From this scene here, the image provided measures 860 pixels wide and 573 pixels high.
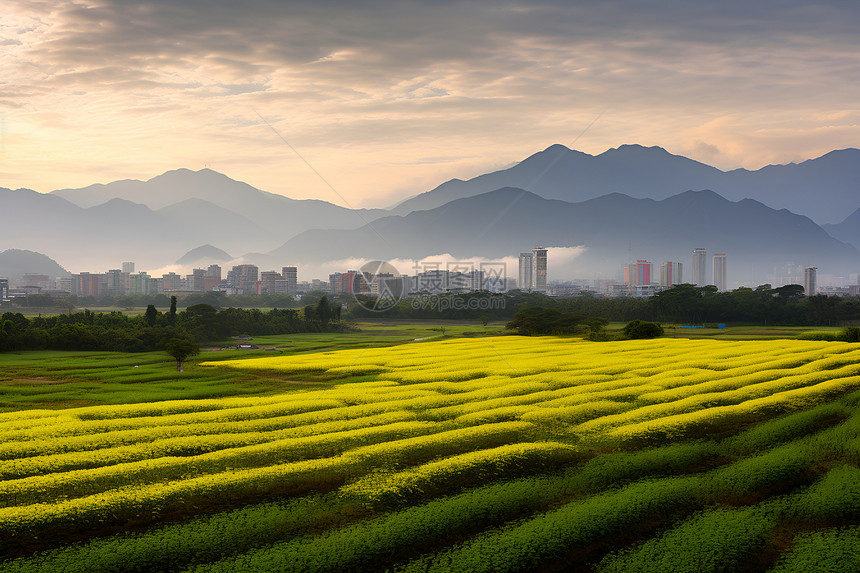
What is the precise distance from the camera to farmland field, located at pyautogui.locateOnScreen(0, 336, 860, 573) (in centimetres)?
1040

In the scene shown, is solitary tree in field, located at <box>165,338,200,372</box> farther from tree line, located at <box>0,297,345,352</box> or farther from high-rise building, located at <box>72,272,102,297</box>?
high-rise building, located at <box>72,272,102,297</box>

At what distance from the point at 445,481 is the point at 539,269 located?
8556 cm

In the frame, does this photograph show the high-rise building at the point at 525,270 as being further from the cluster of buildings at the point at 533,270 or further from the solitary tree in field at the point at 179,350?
the solitary tree in field at the point at 179,350

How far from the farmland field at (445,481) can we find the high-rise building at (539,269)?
71.7 m

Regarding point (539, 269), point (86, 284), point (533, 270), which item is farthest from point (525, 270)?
point (86, 284)

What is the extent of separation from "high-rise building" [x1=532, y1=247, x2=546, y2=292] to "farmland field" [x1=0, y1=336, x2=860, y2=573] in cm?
7171

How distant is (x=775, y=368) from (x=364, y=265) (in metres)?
72.0

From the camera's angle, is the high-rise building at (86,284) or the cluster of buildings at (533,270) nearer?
the cluster of buildings at (533,270)

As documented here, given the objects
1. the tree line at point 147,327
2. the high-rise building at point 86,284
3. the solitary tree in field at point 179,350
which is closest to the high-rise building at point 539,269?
the tree line at point 147,327

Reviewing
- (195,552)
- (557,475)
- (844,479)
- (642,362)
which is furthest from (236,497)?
(642,362)

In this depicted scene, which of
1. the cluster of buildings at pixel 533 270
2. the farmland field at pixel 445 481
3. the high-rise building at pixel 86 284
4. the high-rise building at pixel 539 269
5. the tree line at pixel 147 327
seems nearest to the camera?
the farmland field at pixel 445 481

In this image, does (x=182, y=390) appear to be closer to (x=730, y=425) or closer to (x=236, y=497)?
(x=236, y=497)

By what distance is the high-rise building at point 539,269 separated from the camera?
9500 centimetres

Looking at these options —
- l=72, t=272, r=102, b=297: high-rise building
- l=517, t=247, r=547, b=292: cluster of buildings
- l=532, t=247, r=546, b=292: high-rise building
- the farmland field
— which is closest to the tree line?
the farmland field
